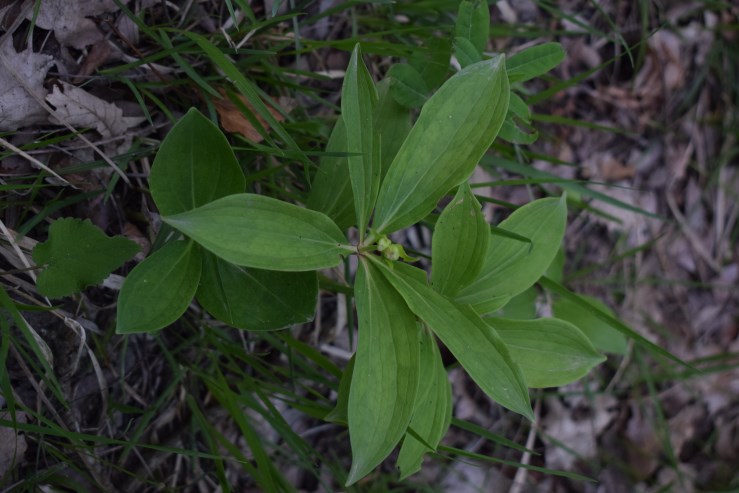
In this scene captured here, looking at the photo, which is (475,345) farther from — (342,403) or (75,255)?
(75,255)

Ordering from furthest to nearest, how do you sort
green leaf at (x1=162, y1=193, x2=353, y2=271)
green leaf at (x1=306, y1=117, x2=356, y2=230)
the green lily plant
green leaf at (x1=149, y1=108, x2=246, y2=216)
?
green leaf at (x1=306, y1=117, x2=356, y2=230), green leaf at (x1=149, y1=108, x2=246, y2=216), the green lily plant, green leaf at (x1=162, y1=193, x2=353, y2=271)

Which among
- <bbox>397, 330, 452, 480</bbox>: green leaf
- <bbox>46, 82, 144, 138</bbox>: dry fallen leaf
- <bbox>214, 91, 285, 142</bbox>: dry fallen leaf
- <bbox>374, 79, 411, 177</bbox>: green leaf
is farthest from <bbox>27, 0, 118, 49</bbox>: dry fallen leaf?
<bbox>397, 330, 452, 480</bbox>: green leaf

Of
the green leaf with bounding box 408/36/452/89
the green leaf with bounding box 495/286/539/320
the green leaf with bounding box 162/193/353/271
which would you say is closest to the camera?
the green leaf with bounding box 162/193/353/271

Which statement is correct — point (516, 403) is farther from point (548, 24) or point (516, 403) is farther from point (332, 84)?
point (548, 24)

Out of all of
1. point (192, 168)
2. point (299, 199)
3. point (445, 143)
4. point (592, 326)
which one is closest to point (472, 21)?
point (445, 143)

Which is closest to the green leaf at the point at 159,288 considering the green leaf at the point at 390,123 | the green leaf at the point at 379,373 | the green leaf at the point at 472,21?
the green leaf at the point at 379,373

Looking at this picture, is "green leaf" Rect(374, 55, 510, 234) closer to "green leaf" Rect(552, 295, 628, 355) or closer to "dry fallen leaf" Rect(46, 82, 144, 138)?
"dry fallen leaf" Rect(46, 82, 144, 138)
